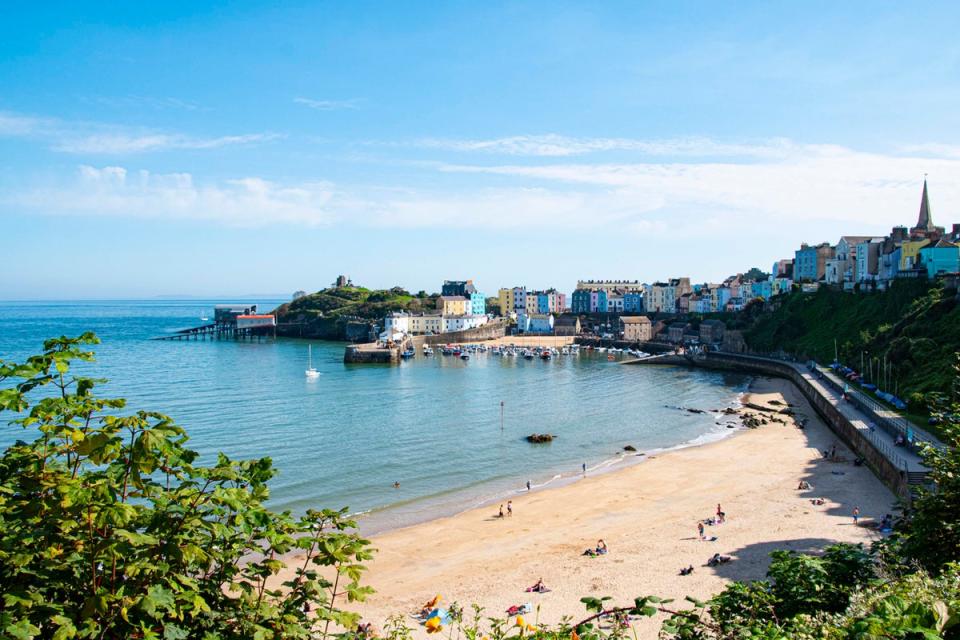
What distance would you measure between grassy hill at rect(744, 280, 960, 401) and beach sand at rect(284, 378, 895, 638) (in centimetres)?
1306

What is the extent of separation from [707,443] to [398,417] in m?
21.8

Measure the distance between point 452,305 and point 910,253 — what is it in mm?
86504

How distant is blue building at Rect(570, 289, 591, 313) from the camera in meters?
145

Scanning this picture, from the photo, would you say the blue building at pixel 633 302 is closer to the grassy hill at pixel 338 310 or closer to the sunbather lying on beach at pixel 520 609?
the grassy hill at pixel 338 310

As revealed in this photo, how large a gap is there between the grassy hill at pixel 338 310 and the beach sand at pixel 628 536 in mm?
101459

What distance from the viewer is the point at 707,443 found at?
41.7 meters

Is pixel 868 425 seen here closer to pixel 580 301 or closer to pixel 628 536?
pixel 628 536

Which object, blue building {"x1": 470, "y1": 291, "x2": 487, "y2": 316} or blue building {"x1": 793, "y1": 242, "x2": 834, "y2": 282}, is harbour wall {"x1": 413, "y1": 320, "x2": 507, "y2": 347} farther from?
blue building {"x1": 793, "y1": 242, "x2": 834, "y2": 282}

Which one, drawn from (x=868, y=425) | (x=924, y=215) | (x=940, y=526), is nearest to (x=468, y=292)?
(x=924, y=215)

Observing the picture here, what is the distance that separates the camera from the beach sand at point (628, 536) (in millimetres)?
19531

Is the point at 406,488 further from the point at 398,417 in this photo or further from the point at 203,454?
the point at 398,417

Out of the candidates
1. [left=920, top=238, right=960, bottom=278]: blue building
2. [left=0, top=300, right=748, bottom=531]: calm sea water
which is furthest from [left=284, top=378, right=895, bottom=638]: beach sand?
[left=920, top=238, right=960, bottom=278]: blue building

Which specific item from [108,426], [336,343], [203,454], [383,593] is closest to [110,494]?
[108,426]

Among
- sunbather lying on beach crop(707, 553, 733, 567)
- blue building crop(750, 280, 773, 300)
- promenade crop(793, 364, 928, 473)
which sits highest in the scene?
blue building crop(750, 280, 773, 300)
